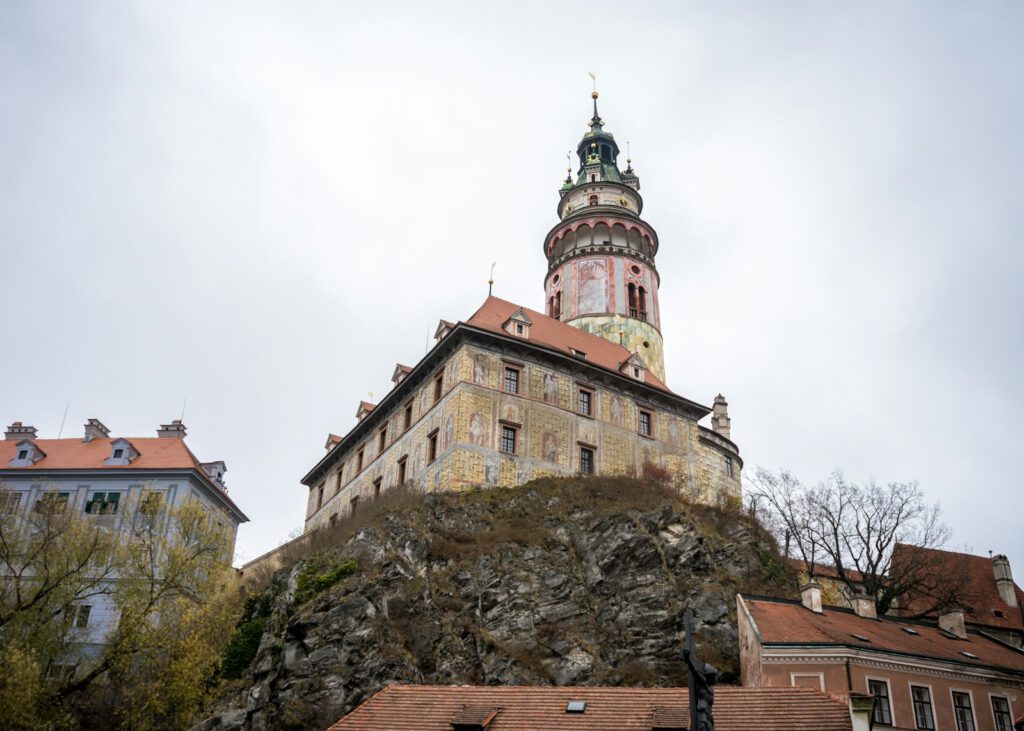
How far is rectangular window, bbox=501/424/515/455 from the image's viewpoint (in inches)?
1575

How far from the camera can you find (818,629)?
91.9 feet

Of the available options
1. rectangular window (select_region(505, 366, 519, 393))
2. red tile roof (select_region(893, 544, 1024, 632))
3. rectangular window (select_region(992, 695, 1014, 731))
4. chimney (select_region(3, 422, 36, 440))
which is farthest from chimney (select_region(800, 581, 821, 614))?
chimney (select_region(3, 422, 36, 440))

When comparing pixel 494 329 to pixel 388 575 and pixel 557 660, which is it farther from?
pixel 557 660

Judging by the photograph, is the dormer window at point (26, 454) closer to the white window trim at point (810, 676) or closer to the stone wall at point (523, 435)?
the stone wall at point (523, 435)

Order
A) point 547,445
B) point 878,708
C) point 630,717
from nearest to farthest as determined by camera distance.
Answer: point 630,717 → point 878,708 → point 547,445

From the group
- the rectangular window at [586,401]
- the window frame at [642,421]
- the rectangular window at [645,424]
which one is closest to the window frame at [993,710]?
the window frame at [642,421]

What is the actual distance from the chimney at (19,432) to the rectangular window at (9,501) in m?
7.61

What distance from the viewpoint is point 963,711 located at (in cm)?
2784

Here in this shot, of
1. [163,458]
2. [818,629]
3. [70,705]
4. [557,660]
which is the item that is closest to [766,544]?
[818,629]

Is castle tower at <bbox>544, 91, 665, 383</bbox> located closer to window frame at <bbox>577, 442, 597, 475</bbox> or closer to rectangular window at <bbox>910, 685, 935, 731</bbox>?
window frame at <bbox>577, 442, 597, 475</bbox>

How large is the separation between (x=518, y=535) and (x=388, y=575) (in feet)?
18.6

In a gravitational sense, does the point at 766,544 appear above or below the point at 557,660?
above

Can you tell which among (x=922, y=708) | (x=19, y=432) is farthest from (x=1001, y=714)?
(x=19, y=432)

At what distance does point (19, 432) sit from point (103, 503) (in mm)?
11755
